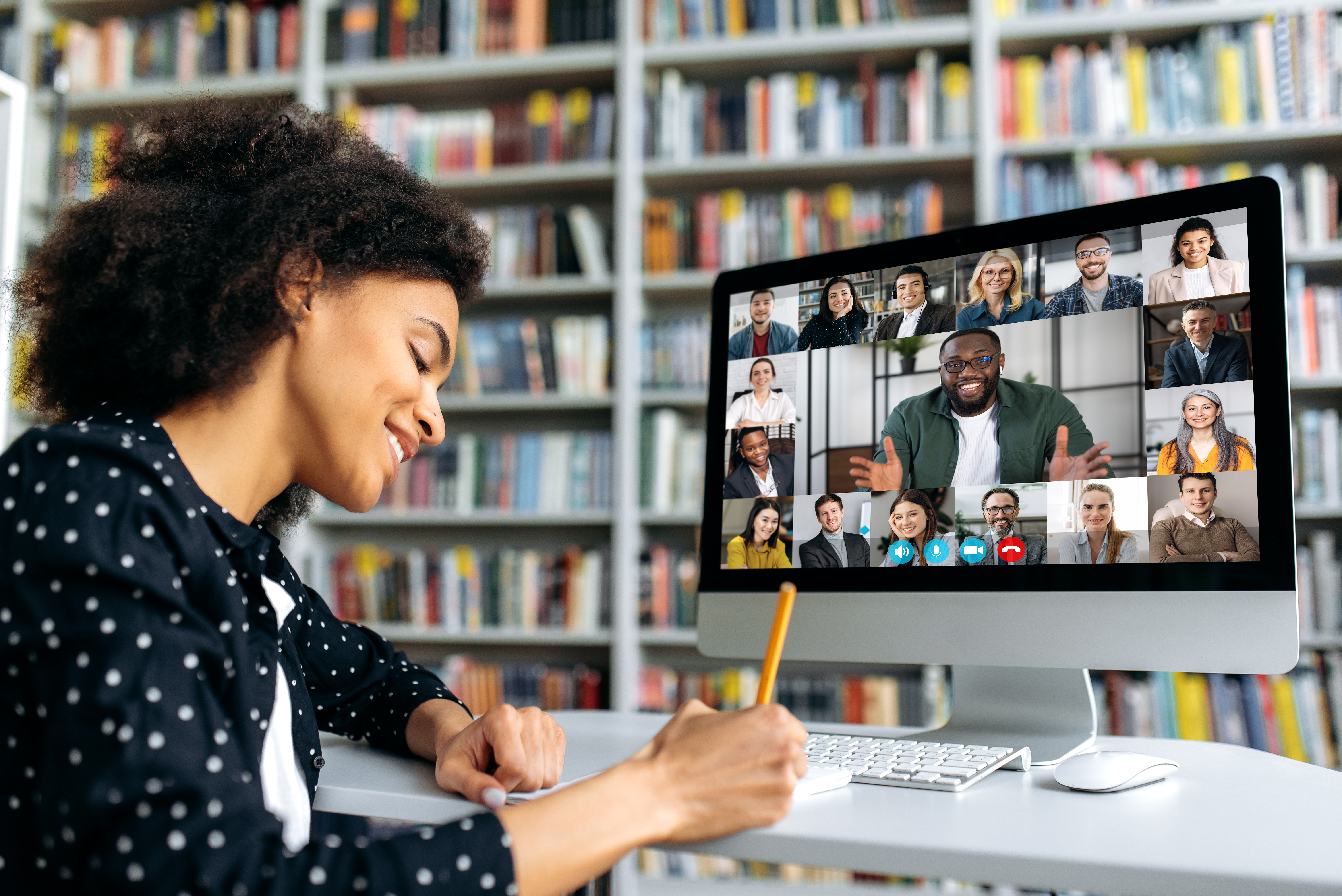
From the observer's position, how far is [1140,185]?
89.4 inches

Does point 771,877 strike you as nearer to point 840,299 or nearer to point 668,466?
point 668,466

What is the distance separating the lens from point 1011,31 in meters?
2.34

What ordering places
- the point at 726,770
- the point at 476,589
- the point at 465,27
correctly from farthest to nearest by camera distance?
the point at 465,27, the point at 476,589, the point at 726,770

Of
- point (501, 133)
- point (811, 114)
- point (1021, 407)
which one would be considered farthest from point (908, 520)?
point (501, 133)

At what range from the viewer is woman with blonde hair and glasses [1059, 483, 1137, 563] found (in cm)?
83

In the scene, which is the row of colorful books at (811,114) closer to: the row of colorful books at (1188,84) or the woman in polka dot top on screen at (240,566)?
the row of colorful books at (1188,84)

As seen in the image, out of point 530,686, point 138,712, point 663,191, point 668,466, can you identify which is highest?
point 663,191

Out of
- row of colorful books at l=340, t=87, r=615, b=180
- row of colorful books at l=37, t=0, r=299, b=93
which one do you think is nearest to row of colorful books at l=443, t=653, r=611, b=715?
row of colorful books at l=340, t=87, r=615, b=180

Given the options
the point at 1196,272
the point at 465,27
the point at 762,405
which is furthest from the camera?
the point at 465,27

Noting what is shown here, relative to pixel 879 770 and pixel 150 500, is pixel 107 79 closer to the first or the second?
pixel 150 500

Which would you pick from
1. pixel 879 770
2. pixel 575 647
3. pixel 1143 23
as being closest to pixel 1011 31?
pixel 1143 23

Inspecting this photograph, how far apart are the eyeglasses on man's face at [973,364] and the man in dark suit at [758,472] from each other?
0.62ft

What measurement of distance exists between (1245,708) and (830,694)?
915 millimetres

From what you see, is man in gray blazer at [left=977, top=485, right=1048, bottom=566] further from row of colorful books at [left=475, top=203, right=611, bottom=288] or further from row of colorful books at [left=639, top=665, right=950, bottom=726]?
row of colorful books at [left=475, top=203, right=611, bottom=288]
